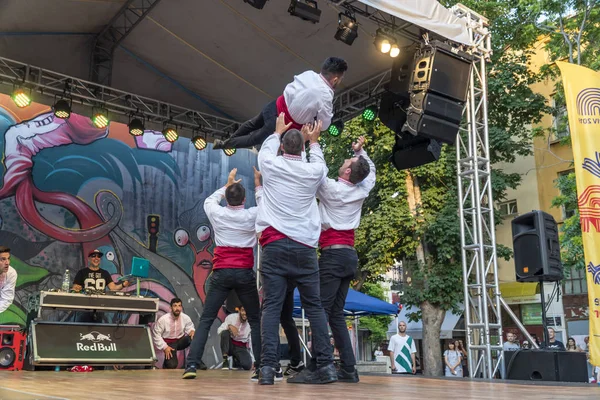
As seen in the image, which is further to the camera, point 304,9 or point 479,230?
point 479,230

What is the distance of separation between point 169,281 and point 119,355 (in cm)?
298

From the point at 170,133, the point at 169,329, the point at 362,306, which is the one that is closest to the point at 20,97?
the point at 170,133

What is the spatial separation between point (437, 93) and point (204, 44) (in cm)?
358

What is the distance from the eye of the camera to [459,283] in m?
12.6

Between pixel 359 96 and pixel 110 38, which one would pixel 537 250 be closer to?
pixel 359 96

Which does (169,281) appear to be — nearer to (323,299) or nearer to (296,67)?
(296,67)

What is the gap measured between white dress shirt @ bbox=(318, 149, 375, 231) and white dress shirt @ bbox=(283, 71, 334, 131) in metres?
0.50

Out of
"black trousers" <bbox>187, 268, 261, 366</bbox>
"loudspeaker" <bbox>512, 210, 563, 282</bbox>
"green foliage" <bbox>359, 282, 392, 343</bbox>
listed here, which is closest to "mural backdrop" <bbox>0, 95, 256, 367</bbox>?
"black trousers" <bbox>187, 268, 261, 366</bbox>

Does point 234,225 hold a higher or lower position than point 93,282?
higher

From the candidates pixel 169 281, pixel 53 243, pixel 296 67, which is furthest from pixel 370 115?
pixel 53 243

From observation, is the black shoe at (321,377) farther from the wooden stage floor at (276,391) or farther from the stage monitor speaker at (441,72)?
the stage monitor speaker at (441,72)

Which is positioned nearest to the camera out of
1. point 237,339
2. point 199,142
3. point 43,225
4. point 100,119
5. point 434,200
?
point 237,339

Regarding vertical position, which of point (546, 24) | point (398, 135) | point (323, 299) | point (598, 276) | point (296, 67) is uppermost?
point (546, 24)

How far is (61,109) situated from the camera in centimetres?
788
